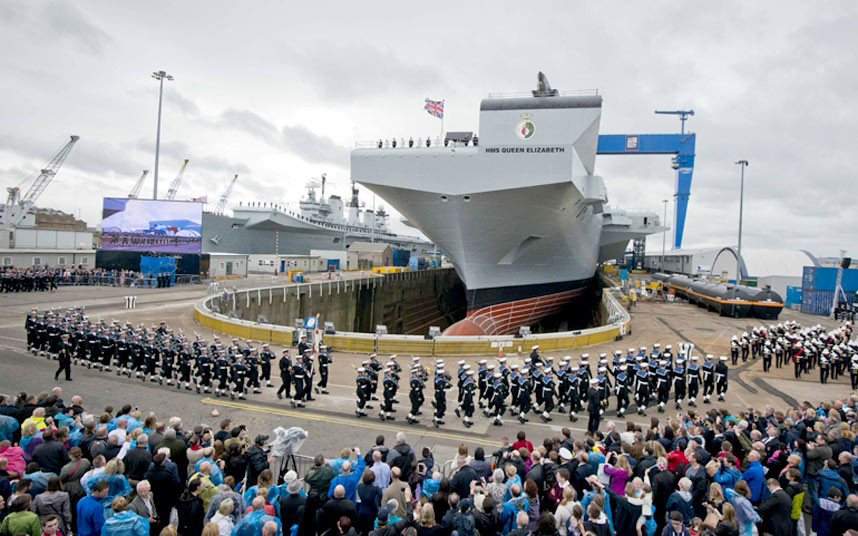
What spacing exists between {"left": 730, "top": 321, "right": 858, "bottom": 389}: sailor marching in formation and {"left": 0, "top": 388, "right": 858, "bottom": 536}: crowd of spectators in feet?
36.3

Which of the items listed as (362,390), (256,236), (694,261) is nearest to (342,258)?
(256,236)

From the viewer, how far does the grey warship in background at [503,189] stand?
773 inches

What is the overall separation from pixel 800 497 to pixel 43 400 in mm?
10499

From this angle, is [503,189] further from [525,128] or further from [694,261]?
[694,261]

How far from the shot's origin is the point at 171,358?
41.0ft

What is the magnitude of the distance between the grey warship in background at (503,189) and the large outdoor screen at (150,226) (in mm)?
25020

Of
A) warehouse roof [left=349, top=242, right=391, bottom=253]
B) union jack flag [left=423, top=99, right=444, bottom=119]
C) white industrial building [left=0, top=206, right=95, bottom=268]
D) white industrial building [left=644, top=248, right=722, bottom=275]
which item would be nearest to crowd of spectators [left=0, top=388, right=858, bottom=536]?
union jack flag [left=423, top=99, right=444, bottom=119]

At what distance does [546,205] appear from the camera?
2180 cm

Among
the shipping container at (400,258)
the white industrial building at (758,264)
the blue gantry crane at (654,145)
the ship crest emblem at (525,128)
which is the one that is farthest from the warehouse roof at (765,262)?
the ship crest emblem at (525,128)

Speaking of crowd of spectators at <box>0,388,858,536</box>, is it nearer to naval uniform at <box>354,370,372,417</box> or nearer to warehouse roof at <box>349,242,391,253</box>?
naval uniform at <box>354,370,372,417</box>

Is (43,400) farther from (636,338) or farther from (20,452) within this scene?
(636,338)

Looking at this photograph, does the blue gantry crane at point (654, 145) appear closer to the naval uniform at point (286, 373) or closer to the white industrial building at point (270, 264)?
the white industrial building at point (270, 264)

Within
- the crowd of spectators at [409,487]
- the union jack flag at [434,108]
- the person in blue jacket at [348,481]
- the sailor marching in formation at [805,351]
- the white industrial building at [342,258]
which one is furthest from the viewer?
the white industrial building at [342,258]

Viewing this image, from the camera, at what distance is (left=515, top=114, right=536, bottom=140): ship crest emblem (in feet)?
64.8
